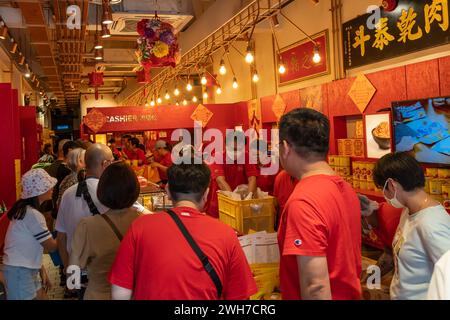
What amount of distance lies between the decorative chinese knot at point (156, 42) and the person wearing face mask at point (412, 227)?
3.76 meters

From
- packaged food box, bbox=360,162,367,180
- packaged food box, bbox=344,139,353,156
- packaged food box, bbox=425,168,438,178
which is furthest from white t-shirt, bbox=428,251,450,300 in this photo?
packaged food box, bbox=344,139,353,156

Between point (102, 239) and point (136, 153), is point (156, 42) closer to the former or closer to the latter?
point (102, 239)

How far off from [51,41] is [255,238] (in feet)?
25.2

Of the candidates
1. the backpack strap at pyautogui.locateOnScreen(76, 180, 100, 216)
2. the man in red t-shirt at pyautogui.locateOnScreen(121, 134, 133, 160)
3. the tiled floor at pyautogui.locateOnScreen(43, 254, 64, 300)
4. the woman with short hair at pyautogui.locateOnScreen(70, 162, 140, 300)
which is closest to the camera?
the woman with short hair at pyautogui.locateOnScreen(70, 162, 140, 300)

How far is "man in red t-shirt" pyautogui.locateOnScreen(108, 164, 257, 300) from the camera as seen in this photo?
1807 millimetres

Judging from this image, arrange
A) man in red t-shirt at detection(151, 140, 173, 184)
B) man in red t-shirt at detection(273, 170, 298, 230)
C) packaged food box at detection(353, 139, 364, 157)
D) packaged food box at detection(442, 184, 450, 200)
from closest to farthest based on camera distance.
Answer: man in red t-shirt at detection(273, 170, 298, 230) → packaged food box at detection(442, 184, 450, 200) → packaged food box at detection(353, 139, 364, 157) → man in red t-shirt at detection(151, 140, 173, 184)

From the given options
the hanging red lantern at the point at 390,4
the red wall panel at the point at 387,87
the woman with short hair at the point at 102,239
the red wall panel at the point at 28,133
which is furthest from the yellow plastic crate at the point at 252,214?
the red wall panel at the point at 28,133

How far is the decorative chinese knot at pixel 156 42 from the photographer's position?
5590mm

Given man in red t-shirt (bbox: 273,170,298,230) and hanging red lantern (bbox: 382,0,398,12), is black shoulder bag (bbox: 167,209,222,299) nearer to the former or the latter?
man in red t-shirt (bbox: 273,170,298,230)

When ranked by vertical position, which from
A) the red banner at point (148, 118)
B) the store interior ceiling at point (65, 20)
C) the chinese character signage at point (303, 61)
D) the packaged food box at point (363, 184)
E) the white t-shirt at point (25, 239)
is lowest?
the white t-shirt at point (25, 239)

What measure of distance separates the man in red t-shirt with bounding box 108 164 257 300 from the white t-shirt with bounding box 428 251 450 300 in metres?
0.74

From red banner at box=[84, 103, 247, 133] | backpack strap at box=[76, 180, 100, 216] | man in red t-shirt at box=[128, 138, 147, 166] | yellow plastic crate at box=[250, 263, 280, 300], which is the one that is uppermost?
red banner at box=[84, 103, 247, 133]

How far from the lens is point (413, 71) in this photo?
514 centimetres

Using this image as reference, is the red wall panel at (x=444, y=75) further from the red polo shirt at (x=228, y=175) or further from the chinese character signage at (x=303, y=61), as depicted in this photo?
the chinese character signage at (x=303, y=61)
